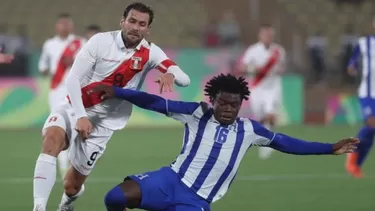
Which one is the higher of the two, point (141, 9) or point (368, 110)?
point (141, 9)

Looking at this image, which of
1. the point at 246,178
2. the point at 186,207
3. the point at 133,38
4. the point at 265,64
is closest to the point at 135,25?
the point at 133,38

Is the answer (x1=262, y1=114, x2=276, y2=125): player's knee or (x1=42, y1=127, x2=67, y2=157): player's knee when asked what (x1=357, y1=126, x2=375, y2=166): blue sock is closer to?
(x1=262, y1=114, x2=276, y2=125): player's knee

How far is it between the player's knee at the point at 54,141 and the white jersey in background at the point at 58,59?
528 cm

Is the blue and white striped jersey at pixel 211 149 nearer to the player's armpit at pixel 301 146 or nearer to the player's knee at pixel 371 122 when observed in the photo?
the player's armpit at pixel 301 146

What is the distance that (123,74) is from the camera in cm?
817

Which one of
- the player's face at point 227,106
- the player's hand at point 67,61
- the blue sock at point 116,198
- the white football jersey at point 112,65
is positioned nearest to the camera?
the blue sock at point 116,198

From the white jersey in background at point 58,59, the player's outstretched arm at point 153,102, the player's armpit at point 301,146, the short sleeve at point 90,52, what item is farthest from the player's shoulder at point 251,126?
the white jersey in background at point 58,59

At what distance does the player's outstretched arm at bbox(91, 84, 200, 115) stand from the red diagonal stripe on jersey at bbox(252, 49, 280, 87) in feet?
32.2

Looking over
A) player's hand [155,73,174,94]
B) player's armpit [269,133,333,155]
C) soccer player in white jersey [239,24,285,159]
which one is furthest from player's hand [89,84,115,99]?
soccer player in white jersey [239,24,285,159]

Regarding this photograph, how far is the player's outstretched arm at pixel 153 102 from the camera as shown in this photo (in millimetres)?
7230

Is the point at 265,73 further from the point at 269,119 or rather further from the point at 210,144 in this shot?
the point at 210,144

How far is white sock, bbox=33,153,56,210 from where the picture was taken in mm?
7582

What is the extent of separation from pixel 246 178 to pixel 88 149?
4.57 metres

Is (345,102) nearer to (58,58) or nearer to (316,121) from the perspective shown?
(316,121)
